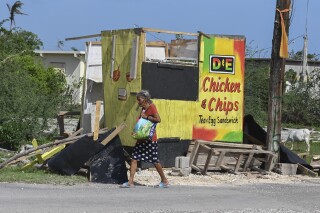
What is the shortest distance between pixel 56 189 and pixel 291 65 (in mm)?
44810

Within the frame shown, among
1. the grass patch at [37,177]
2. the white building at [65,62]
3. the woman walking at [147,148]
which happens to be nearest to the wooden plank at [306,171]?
the woman walking at [147,148]

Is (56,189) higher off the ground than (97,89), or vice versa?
(97,89)

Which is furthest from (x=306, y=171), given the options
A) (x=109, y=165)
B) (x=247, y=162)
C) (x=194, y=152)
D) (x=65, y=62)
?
(x=65, y=62)

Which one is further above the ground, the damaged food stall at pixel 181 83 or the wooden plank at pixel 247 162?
the damaged food stall at pixel 181 83

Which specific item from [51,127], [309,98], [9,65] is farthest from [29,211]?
[309,98]

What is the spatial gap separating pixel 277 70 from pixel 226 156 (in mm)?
2255

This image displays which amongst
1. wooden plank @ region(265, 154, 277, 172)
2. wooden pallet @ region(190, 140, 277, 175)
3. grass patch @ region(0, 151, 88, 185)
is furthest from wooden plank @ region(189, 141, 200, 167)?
grass patch @ region(0, 151, 88, 185)

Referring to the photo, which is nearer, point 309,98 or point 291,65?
point 309,98

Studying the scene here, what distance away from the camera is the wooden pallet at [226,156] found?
14.0 meters

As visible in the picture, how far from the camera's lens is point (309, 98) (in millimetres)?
35969

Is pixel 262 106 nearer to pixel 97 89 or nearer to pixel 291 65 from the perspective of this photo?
pixel 97 89

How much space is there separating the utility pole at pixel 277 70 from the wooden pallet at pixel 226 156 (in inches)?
13.1

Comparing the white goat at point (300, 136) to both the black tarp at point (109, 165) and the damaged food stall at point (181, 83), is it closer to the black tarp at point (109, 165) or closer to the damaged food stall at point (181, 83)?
the damaged food stall at point (181, 83)

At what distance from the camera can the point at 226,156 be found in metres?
14.6
